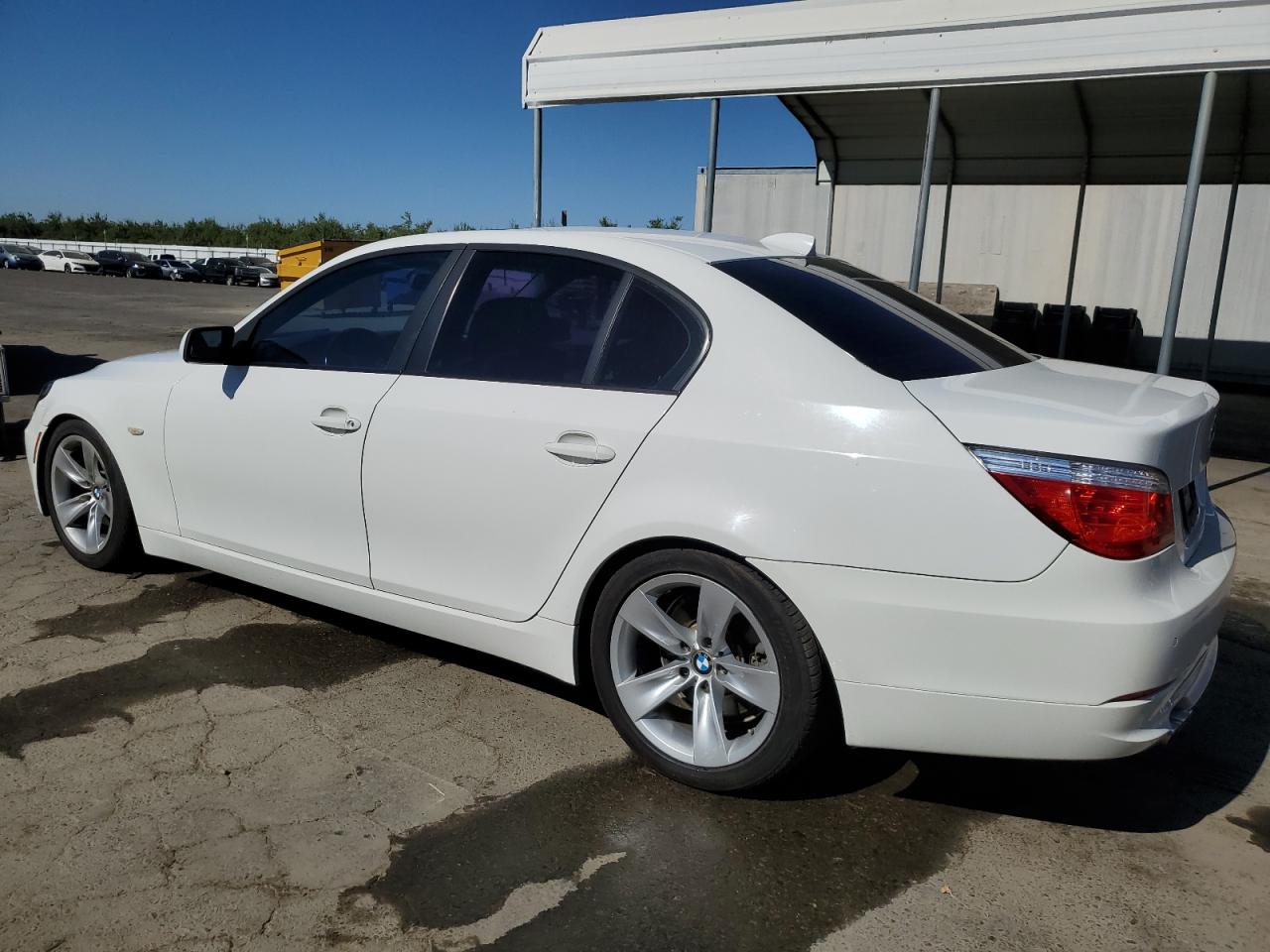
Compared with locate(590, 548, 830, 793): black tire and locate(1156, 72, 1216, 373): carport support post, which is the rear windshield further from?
locate(1156, 72, 1216, 373): carport support post

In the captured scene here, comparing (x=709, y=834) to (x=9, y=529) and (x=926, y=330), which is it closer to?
(x=926, y=330)

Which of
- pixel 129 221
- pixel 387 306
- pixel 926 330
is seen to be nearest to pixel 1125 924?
pixel 926 330

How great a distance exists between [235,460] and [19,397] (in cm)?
714

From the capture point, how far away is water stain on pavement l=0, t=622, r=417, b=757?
325cm

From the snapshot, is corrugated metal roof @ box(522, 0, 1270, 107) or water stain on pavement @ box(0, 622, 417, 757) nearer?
water stain on pavement @ box(0, 622, 417, 757)

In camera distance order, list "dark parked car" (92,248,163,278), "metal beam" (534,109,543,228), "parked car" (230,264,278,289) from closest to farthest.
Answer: "metal beam" (534,109,543,228) < "parked car" (230,264,278,289) < "dark parked car" (92,248,163,278)

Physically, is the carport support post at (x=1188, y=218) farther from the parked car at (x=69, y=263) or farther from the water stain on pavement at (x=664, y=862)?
the parked car at (x=69, y=263)

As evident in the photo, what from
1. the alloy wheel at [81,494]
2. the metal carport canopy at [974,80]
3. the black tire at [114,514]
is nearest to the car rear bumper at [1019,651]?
the black tire at [114,514]

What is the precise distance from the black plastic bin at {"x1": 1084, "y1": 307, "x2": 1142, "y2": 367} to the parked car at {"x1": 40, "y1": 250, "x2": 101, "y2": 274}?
51.2 meters

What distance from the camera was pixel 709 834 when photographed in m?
2.69

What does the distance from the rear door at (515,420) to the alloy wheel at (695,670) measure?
31 cm

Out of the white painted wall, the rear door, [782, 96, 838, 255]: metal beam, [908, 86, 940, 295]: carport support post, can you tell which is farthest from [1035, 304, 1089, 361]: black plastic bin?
the rear door

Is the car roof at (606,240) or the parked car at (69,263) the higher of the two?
the car roof at (606,240)

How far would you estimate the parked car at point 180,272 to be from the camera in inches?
1917
